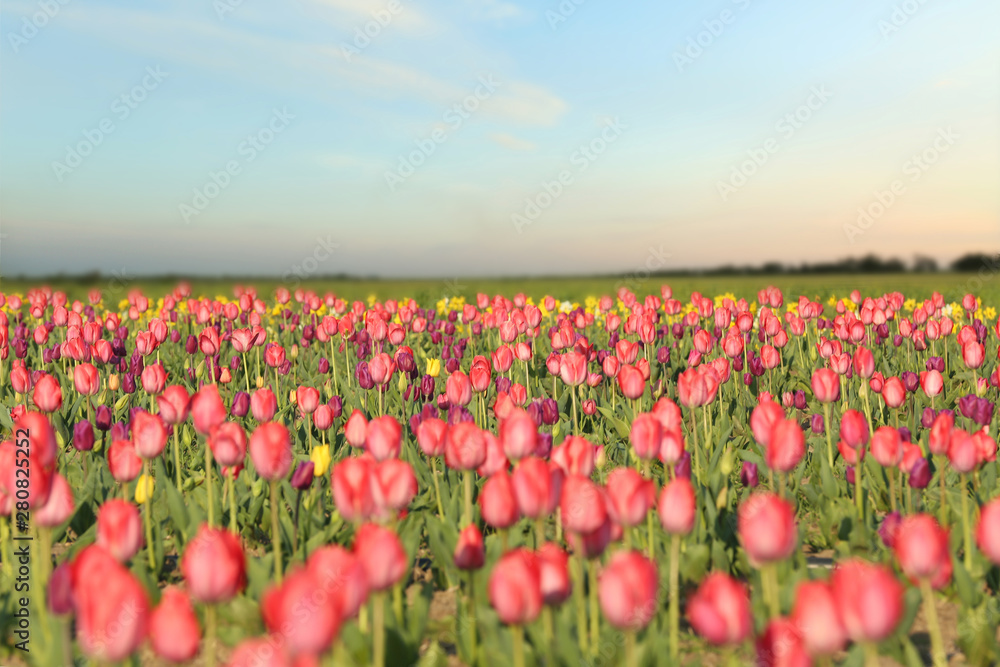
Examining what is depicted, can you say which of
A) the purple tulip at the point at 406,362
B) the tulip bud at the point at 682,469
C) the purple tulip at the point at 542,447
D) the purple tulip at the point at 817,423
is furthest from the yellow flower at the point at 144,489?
the purple tulip at the point at 817,423

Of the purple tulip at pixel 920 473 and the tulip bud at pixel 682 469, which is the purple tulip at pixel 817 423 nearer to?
the purple tulip at pixel 920 473

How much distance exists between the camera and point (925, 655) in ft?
10.9

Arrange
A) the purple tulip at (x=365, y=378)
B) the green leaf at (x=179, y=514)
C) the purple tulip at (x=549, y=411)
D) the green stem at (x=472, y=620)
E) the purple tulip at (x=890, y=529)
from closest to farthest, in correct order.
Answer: the green stem at (x=472, y=620) < the purple tulip at (x=890, y=529) < the green leaf at (x=179, y=514) < the purple tulip at (x=549, y=411) < the purple tulip at (x=365, y=378)

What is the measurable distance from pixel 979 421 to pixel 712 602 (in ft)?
12.9

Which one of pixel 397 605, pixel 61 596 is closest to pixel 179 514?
pixel 397 605

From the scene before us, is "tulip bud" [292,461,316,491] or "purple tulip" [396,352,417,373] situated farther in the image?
"purple tulip" [396,352,417,373]

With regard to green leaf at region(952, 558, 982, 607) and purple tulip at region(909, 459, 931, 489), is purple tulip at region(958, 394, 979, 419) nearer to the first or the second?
purple tulip at region(909, 459, 931, 489)

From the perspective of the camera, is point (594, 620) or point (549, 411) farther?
point (549, 411)

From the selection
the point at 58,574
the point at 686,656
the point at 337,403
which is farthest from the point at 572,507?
the point at 337,403

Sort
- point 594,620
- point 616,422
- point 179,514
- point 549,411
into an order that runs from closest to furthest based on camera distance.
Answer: point 594,620 < point 179,514 < point 549,411 < point 616,422

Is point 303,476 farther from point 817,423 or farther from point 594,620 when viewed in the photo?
point 817,423

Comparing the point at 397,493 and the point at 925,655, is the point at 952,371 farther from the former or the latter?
A: the point at 397,493

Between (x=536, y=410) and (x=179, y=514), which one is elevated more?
(x=536, y=410)

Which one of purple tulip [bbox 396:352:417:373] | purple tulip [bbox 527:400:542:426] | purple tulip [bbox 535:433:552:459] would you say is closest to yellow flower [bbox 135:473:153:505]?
purple tulip [bbox 535:433:552:459]
